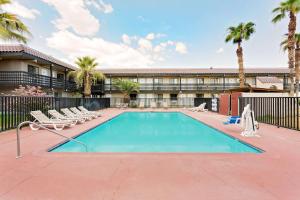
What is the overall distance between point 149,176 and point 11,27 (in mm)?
12851

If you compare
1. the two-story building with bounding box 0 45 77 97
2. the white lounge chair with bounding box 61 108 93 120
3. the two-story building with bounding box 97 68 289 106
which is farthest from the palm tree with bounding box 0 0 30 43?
the two-story building with bounding box 97 68 289 106

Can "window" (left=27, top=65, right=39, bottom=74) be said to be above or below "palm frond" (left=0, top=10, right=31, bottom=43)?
below

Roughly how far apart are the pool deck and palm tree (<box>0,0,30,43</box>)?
8085 millimetres

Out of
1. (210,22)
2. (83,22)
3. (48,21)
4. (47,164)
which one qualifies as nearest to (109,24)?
(83,22)

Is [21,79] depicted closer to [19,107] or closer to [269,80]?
[19,107]

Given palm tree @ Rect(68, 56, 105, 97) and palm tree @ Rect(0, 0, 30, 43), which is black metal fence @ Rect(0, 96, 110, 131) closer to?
palm tree @ Rect(0, 0, 30, 43)

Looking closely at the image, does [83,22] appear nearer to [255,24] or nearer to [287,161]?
[255,24]

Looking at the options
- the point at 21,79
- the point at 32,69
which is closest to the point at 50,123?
the point at 21,79

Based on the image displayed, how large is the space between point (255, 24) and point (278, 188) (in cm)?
2123

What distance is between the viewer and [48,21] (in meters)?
23.5

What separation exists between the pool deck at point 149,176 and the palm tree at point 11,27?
808 centimetres

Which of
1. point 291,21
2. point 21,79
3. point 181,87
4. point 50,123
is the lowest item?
point 50,123

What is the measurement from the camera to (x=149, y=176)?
389 centimetres

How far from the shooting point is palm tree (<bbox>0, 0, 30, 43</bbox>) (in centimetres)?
1057
